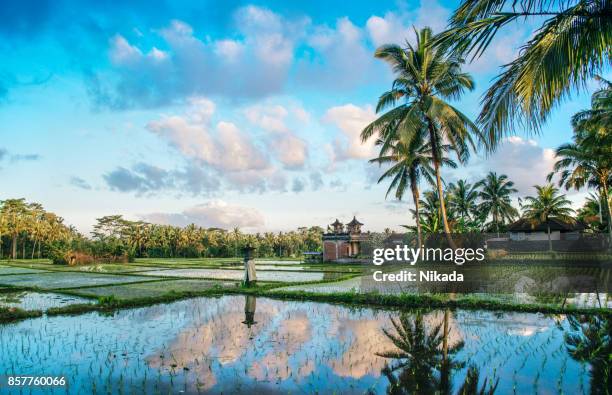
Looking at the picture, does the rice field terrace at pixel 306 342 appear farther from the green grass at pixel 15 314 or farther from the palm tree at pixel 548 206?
the palm tree at pixel 548 206

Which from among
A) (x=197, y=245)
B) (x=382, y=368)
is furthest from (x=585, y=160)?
(x=197, y=245)

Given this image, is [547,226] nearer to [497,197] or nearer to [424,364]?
[497,197]

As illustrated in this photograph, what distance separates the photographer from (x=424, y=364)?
236 inches

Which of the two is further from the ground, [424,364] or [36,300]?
[36,300]

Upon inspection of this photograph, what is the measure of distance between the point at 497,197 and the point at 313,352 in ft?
116

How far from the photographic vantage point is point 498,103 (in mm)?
5367

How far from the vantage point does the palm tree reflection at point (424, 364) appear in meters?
5.08

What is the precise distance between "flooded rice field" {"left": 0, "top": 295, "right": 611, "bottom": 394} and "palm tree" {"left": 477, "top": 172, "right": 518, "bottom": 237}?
3067 cm

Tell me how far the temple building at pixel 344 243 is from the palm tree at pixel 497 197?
11.9m

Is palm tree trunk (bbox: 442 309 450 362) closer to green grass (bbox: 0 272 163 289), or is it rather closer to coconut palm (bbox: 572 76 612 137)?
coconut palm (bbox: 572 76 612 137)

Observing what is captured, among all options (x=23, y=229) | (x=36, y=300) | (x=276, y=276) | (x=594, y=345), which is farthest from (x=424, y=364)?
(x=23, y=229)

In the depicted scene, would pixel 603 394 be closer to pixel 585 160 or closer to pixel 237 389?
pixel 237 389

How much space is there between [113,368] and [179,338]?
1.83 m

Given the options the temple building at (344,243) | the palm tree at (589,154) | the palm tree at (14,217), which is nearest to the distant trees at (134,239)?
the palm tree at (14,217)
